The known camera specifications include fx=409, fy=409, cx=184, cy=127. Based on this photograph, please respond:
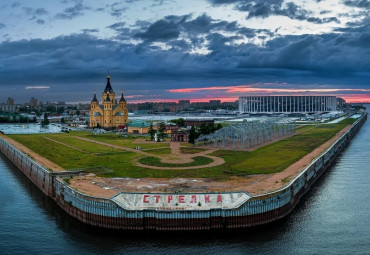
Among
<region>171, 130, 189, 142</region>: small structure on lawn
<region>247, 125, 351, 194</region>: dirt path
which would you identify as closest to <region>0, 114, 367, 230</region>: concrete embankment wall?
<region>247, 125, 351, 194</region>: dirt path

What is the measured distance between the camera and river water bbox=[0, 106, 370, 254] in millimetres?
37438

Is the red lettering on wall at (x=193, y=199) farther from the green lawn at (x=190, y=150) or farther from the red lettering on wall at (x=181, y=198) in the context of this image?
the green lawn at (x=190, y=150)

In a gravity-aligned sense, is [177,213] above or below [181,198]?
below

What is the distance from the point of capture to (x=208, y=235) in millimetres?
40375

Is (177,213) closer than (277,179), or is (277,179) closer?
(177,213)

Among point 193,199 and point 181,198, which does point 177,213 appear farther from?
point 193,199

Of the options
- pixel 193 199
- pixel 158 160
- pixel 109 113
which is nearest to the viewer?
pixel 193 199

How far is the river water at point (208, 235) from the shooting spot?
37438mm

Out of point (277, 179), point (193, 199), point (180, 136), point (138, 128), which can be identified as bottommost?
point (277, 179)

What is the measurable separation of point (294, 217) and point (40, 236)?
27.3 meters

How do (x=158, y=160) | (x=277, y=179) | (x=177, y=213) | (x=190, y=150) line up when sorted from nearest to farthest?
(x=177, y=213), (x=277, y=179), (x=158, y=160), (x=190, y=150)

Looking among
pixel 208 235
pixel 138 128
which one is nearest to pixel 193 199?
pixel 208 235

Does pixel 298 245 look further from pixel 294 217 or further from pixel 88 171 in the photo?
pixel 88 171

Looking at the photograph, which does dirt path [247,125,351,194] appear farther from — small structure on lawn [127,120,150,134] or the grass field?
small structure on lawn [127,120,150,134]
